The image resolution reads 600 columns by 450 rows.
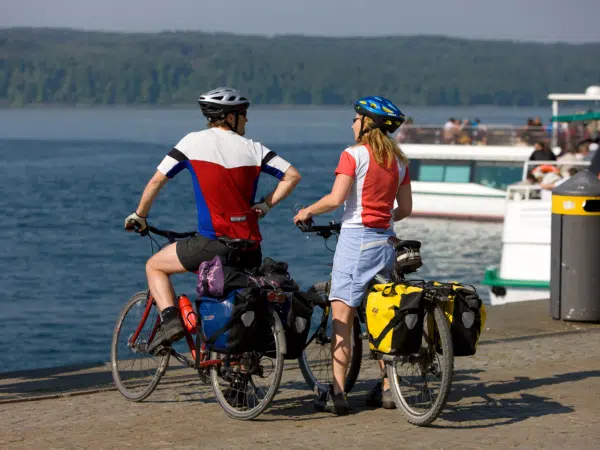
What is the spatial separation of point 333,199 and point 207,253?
29.3 inches

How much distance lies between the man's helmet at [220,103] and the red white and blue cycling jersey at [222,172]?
0.10 m

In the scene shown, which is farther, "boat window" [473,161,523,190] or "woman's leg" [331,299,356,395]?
"boat window" [473,161,523,190]

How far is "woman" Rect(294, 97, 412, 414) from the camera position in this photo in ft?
22.4

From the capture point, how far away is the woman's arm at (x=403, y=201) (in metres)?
7.11

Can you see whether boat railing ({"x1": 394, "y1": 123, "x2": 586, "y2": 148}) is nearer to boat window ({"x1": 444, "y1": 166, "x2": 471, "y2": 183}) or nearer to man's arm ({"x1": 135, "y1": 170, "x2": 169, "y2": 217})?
boat window ({"x1": 444, "y1": 166, "x2": 471, "y2": 183})

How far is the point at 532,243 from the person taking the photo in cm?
2239

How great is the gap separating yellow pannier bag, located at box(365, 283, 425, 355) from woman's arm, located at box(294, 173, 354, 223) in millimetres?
517

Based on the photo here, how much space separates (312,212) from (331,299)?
0.56m

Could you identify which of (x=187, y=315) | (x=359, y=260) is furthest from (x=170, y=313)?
(x=359, y=260)

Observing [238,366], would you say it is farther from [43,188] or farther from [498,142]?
[43,188]

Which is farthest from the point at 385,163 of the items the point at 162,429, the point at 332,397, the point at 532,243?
the point at 532,243

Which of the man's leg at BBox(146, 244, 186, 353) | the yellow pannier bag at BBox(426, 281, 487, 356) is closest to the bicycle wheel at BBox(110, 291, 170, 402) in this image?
the man's leg at BBox(146, 244, 186, 353)

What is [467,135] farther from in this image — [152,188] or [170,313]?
[152,188]

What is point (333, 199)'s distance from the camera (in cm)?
671
